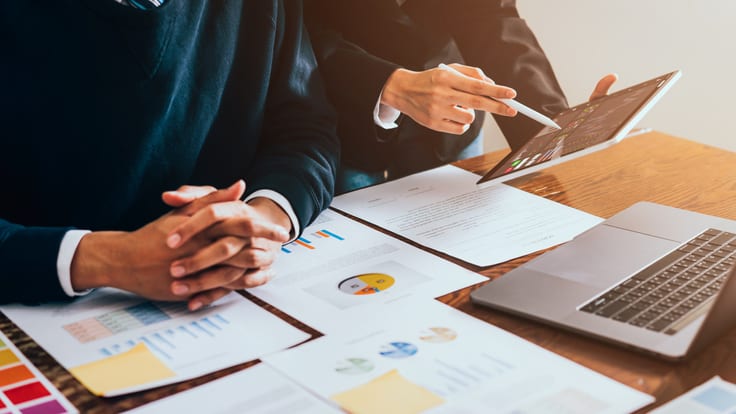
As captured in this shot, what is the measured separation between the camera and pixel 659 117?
2803mm

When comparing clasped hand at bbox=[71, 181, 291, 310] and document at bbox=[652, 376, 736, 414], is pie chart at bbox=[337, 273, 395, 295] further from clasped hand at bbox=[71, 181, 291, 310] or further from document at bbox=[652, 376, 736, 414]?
document at bbox=[652, 376, 736, 414]

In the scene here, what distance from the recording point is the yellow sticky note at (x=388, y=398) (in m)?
0.75

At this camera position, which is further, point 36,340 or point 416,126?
point 416,126

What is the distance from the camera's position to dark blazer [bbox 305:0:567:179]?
1548 mm

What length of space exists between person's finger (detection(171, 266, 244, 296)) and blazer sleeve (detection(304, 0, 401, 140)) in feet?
1.93

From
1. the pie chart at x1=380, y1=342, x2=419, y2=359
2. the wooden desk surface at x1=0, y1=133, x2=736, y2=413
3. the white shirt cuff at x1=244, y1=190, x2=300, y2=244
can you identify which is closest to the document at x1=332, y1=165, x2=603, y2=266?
the wooden desk surface at x1=0, y1=133, x2=736, y2=413

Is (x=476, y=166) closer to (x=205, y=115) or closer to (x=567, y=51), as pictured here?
(x=205, y=115)

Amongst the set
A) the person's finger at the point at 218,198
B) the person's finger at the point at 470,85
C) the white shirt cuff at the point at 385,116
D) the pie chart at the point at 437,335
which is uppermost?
the person's finger at the point at 470,85

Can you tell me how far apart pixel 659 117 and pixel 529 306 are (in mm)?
2086

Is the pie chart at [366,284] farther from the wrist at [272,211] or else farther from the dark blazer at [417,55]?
the dark blazer at [417,55]

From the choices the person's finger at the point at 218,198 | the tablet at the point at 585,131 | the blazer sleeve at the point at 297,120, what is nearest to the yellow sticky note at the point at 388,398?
the person's finger at the point at 218,198

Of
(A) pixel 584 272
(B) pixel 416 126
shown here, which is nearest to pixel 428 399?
(A) pixel 584 272

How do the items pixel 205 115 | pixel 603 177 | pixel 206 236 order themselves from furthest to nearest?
pixel 603 177
pixel 205 115
pixel 206 236

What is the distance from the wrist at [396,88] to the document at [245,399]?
725mm
